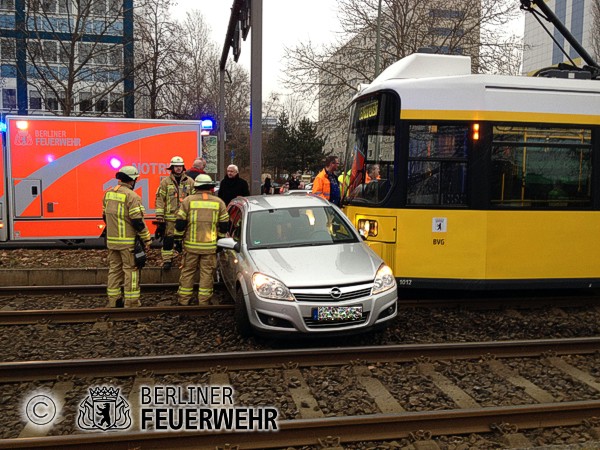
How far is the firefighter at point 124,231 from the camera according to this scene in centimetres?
784

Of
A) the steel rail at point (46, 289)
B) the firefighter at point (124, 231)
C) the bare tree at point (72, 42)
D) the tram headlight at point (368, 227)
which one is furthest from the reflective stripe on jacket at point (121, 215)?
the bare tree at point (72, 42)

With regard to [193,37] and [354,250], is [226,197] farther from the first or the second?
[193,37]

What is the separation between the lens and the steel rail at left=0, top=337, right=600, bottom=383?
18.2ft

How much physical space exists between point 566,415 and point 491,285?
136 inches

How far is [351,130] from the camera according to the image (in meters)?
9.20

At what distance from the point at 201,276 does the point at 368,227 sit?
8.33 ft

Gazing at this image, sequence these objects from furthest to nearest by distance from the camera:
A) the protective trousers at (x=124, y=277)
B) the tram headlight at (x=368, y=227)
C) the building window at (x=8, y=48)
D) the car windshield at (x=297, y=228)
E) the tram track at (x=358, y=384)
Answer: the building window at (x=8, y=48)
the tram headlight at (x=368, y=227)
the protective trousers at (x=124, y=277)
the car windshield at (x=297, y=228)
the tram track at (x=358, y=384)

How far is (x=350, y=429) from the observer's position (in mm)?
4457

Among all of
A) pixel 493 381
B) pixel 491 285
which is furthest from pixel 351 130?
pixel 493 381

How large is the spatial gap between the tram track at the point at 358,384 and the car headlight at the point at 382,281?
69 cm

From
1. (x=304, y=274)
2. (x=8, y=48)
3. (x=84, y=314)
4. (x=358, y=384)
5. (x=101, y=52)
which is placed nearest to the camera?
(x=358, y=384)

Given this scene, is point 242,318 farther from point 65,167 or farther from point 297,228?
point 65,167

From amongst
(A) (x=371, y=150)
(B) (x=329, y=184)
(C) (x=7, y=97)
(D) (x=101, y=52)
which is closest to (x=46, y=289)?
(B) (x=329, y=184)

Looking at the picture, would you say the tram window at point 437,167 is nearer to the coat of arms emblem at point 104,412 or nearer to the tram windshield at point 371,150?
the tram windshield at point 371,150
